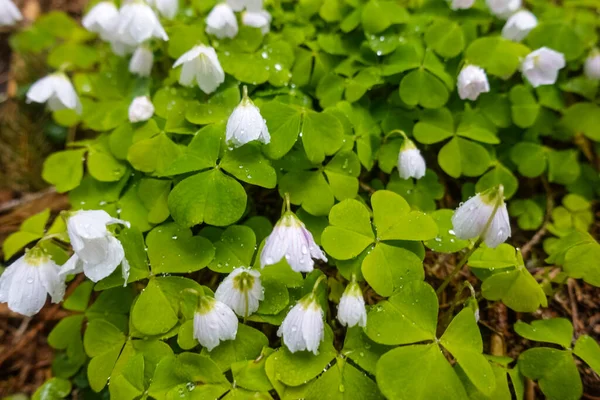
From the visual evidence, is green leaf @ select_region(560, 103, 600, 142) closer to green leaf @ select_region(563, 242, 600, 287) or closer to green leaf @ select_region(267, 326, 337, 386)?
green leaf @ select_region(563, 242, 600, 287)

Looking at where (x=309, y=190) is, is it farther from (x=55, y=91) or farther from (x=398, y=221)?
(x=55, y=91)

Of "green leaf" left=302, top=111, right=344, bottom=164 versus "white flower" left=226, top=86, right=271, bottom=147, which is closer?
"white flower" left=226, top=86, right=271, bottom=147

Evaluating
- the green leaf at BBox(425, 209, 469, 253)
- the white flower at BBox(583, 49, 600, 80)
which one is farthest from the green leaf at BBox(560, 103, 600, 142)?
the green leaf at BBox(425, 209, 469, 253)

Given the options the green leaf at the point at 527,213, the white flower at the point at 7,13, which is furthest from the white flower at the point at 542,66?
the white flower at the point at 7,13

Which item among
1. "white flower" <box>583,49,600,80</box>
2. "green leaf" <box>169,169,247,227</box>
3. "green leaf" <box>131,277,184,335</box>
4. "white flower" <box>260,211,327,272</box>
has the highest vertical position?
"white flower" <box>583,49,600,80</box>

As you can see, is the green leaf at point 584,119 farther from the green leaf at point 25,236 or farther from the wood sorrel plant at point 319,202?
the green leaf at point 25,236

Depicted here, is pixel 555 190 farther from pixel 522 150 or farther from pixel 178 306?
pixel 178 306
